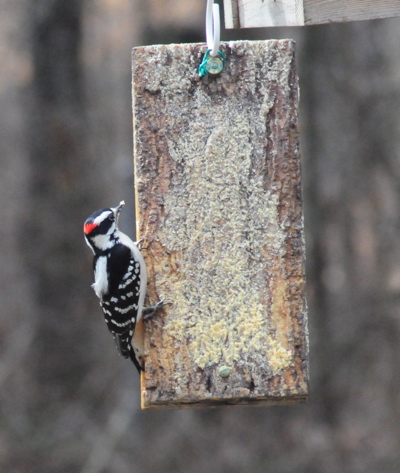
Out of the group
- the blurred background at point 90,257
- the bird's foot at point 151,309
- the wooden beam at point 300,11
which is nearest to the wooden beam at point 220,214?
the bird's foot at point 151,309

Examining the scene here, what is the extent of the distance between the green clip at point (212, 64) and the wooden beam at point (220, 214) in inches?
1.4

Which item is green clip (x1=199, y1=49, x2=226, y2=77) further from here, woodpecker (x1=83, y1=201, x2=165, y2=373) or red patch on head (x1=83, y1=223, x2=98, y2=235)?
red patch on head (x1=83, y1=223, x2=98, y2=235)

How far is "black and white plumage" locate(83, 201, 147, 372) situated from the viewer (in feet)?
12.9

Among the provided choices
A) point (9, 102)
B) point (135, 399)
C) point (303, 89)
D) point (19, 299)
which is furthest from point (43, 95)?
point (135, 399)

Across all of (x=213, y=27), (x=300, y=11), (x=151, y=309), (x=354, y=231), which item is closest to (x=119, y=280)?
(x=151, y=309)

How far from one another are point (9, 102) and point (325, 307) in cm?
377

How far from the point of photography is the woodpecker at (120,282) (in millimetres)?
3906

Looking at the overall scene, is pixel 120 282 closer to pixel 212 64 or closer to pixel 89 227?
pixel 89 227

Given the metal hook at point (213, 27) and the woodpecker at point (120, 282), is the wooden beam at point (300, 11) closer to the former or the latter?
the metal hook at point (213, 27)

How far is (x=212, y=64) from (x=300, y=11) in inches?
18.3

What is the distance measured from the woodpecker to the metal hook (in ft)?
2.93

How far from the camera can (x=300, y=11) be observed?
3893mm

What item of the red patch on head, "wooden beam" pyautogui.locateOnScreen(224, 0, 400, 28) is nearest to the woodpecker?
the red patch on head

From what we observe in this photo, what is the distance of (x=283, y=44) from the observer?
381cm
